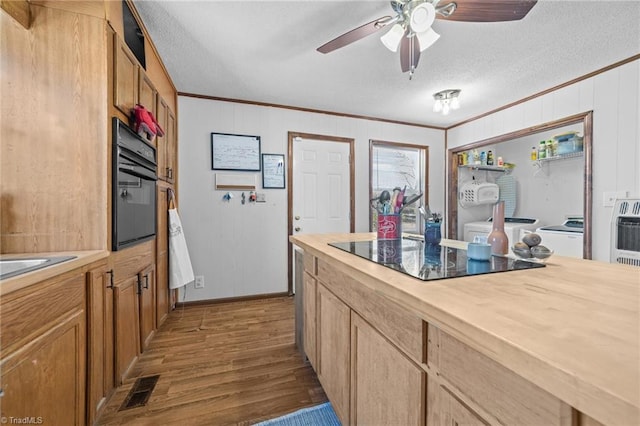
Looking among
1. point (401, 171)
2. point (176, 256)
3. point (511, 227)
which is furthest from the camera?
point (401, 171)

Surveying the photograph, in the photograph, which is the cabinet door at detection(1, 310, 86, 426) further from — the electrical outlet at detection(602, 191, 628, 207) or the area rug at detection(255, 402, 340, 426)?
the electrical outlet at detection(602, 191, 628, 207)

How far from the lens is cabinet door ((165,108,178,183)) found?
2.50 meters

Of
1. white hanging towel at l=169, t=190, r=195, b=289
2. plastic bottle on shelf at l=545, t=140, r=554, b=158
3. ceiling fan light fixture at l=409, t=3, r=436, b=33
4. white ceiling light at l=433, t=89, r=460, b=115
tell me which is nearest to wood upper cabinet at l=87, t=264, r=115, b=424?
white hanging towel at l=169, t=190, r=195, b=289

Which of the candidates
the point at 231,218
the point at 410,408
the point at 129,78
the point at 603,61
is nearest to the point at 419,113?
the point at 603,61

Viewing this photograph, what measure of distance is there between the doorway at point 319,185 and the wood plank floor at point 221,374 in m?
1.04

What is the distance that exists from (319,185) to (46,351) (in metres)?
2.79

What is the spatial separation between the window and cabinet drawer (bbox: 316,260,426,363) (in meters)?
2.61

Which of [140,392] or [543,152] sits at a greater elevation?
[543,152]

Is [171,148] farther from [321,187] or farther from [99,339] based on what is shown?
[99,339]

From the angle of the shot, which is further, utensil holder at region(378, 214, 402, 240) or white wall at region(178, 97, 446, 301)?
white wall at region(178, 97, 446, 301)

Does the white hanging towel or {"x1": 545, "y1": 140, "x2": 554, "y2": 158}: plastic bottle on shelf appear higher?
{"x1": 545, "y1": 140, "x2": 554, "y2": 158}: plastic bottle on shelf

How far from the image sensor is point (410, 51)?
1.71 m

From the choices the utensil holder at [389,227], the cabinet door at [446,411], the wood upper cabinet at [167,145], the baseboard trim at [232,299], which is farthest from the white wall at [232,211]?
the cabinet door at [446,411]

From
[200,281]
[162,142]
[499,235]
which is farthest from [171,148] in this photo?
[499,235]
